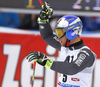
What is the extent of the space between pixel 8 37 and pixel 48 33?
1.47 metres

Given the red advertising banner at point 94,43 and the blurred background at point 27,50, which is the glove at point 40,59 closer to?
the blurred background at point 27,50

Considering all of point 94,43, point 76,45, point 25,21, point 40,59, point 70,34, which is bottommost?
point 40,59

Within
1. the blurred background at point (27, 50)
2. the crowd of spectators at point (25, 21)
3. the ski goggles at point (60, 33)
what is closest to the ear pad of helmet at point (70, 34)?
the ski goggles at point (60, 33)

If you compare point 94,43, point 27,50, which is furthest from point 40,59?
point 94,43

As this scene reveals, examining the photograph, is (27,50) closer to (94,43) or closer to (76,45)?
(94,43)

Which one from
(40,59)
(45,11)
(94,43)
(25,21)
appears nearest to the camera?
(40,59)

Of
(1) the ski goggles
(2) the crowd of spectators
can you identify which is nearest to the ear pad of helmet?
(1) the ski goggles

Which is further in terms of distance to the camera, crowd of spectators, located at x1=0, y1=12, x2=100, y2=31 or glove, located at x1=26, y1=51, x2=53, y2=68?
crowd of spectators, located at x1=0, y1=12, x2=100, y2=31

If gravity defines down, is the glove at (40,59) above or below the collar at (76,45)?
below

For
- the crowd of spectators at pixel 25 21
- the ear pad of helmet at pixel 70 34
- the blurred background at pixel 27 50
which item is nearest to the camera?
the ear pad of helmet at pixel 70 34

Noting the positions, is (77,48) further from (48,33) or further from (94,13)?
(94,13)

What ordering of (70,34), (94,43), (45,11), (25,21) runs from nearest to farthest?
(70,34), (45,11), (94,43), (25,21)

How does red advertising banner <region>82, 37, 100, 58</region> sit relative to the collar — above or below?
above

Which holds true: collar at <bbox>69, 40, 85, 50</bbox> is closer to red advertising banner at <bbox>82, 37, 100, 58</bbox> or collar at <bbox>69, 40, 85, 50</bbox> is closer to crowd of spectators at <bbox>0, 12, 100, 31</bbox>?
red advertising banner at <bbox>82, 37, 100, 58</bbox>
